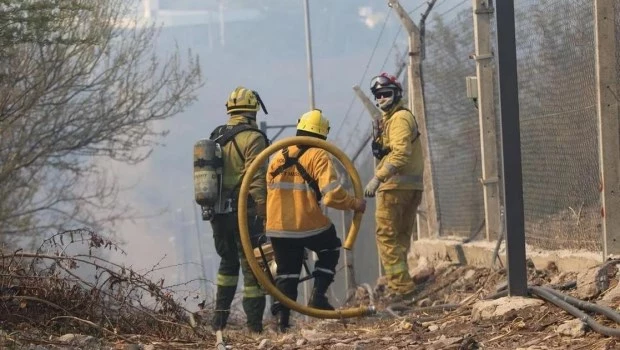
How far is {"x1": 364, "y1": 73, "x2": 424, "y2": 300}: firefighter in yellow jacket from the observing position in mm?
10023

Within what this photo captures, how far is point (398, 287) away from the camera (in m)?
10.4

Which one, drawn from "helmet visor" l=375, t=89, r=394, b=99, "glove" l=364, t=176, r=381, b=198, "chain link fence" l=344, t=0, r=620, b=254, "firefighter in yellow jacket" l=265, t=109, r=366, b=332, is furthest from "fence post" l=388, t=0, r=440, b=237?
"firefighter in yellow jacket" l=265, t=109, r=366, b=332

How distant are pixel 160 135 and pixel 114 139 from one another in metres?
1.78

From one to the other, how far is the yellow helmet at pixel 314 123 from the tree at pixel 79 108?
34.1ft

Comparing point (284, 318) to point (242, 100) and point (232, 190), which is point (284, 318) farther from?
point (242, 100)

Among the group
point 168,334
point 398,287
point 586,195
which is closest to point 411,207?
point 398,287

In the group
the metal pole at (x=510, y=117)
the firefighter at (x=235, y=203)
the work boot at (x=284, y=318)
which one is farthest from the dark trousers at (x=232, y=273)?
the metal pole at (x=510, y=117)

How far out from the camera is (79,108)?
982 inches

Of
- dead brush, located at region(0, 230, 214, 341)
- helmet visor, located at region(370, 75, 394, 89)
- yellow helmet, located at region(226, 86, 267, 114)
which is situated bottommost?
dead brush, located at region(0, 230, 214, 341)

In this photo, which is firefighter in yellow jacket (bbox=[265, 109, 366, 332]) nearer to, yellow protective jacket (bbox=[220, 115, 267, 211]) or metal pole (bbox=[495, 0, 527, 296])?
yellow protective jacket (bbox=[220, 115, 267, 211])

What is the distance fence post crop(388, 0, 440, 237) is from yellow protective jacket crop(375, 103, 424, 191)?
2.26m

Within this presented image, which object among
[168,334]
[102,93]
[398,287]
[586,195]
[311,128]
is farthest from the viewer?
[102,93]

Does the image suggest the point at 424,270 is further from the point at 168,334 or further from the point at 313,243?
the point at 168,334

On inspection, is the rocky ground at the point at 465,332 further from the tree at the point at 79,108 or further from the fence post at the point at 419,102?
the tree at the point at 79,108
